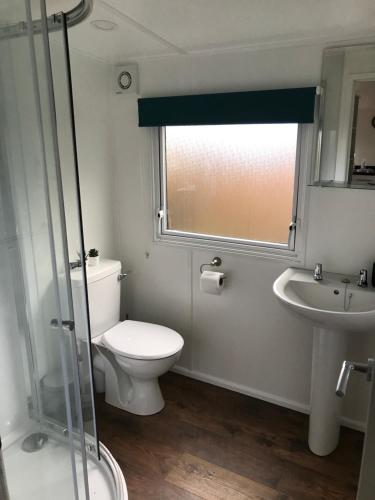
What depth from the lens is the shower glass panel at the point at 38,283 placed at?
1.27 m

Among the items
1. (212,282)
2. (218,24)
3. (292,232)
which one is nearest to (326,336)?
(292,232)

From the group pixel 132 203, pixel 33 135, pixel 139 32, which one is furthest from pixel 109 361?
pixel 139 32

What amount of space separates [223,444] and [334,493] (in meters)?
0.59

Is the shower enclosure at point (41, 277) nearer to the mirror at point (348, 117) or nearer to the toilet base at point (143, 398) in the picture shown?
the toilet base at point (143, 398)

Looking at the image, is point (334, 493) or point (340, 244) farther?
point (340, 244)

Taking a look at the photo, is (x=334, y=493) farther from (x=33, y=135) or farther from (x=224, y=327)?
(x=33, y=135)

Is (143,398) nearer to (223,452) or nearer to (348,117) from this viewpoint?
(223,452)

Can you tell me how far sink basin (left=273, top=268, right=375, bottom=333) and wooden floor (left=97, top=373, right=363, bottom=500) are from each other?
0.79 metres

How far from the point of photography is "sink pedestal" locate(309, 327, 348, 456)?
199 centimetres

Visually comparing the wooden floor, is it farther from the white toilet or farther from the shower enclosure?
the shower enclosure

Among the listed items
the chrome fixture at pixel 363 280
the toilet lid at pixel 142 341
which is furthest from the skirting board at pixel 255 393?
the chrome fixture at pixel 363 280

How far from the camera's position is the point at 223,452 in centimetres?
212

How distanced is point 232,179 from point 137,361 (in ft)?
3.96

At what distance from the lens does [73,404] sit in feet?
5.06
